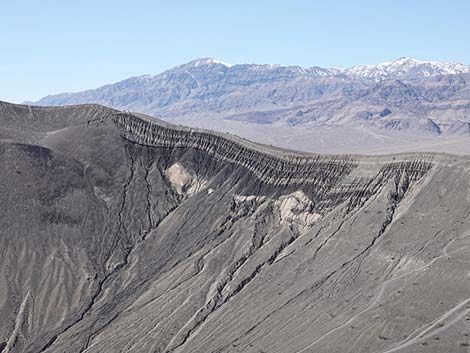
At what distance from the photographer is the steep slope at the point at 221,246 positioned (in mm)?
52312

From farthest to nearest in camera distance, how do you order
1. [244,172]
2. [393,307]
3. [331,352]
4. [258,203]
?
[244,172] → [258,203] → [393,307] → [331,352]

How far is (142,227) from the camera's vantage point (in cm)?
7919

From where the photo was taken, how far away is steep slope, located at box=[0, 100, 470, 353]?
52312 millimetres

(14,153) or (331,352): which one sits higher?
(14,153)

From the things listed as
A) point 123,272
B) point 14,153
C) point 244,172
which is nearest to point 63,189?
point 14,153

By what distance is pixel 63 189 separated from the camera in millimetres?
80438

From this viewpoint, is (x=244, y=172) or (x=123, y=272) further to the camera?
(x=244, y=172)

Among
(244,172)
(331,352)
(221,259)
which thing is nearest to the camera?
(331,352)

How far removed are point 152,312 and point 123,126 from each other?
38.7m

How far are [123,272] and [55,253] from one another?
313 inches

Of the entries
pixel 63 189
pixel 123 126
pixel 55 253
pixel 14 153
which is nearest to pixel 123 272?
pixel 55 253

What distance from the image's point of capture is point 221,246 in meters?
70.4

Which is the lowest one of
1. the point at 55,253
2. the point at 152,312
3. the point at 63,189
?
the point at 152,312

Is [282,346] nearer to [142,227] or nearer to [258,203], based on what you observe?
[258,203]
